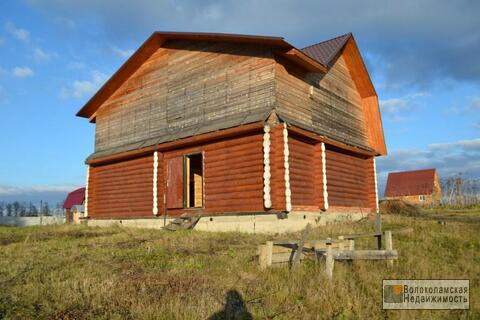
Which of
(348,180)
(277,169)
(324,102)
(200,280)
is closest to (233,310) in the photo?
(200,280)

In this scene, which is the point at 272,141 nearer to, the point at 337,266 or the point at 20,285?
the point at 337,266

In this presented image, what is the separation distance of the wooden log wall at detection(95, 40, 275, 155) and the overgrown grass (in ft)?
19.6

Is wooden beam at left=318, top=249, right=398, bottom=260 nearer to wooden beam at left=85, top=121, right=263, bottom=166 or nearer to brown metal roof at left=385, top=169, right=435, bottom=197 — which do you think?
wooden beam at left=85, top=121, right=263, bottom=166

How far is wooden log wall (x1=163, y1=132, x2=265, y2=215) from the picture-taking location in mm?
14156

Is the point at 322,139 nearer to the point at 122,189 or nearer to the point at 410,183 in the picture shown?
the point at 122,189

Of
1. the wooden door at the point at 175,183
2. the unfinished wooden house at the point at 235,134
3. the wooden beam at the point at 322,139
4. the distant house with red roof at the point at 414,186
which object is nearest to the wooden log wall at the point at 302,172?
the unfinished wooden house at the point at 235,134

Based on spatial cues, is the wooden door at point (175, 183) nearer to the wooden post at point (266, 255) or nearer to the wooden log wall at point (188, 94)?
the wooden log wall at point (188, 94)

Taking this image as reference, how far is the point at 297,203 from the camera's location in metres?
14.4

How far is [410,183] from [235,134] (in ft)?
164

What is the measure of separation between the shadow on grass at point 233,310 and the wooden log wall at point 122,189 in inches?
508

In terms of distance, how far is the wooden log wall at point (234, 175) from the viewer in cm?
1416

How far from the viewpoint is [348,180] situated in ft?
60.6

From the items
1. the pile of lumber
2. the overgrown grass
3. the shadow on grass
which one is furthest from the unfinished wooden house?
the shadow on grass

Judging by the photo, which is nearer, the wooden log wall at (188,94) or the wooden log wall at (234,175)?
the wooden log wall at (234,175)
